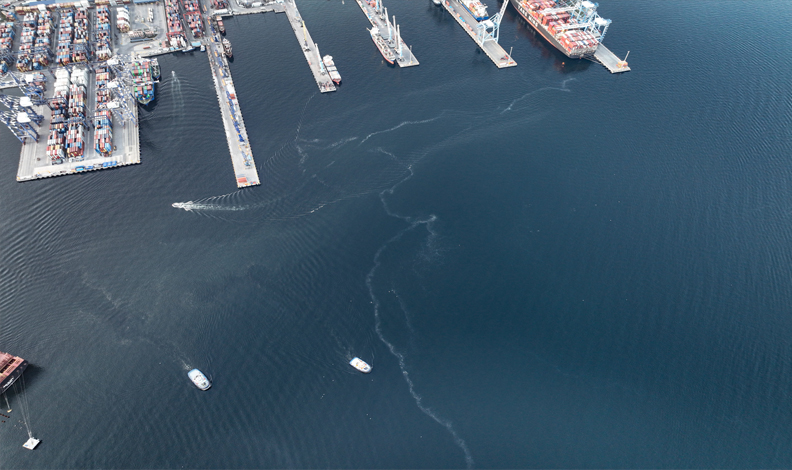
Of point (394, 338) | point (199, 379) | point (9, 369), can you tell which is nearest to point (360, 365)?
point (394, 338)

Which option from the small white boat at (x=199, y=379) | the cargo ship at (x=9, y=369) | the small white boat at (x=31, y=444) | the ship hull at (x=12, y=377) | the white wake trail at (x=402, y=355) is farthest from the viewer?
the small white boat at (x=199, y=379)

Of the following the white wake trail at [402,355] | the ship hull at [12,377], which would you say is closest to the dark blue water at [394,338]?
the white wake trail at [402,355]

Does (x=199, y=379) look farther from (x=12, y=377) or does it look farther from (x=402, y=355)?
(x=402, y=355)

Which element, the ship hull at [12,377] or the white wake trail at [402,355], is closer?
the white wake trail at [402,355]

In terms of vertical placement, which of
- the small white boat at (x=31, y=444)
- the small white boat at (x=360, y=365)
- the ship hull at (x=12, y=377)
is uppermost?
the small white boat at (x=360, y=365)

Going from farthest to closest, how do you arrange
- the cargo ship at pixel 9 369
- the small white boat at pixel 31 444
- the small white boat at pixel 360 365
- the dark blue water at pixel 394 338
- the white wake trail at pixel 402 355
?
1. the small white boat at pixel 360 365
2. the cargo ship at pixel 9 369
3. the white wake trail at pixel 402 355
4. the dark blue water at pixel 394 338
5. the small white boat at pixel 31 444

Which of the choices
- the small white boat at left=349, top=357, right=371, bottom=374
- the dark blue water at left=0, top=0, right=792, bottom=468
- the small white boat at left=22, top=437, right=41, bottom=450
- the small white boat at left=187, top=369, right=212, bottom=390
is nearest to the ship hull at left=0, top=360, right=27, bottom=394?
the dark blue water at left=0, top=0, right=792, bottom=468

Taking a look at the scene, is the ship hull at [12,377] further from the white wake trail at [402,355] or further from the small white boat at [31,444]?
the white wake trail at [402,355]
